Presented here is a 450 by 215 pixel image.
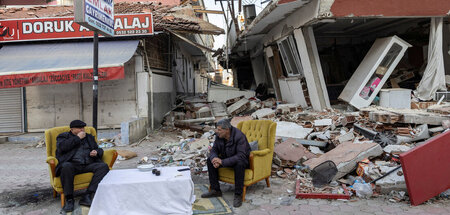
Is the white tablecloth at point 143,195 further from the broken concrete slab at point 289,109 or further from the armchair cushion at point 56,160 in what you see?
the broken concrete slab at point 289,109

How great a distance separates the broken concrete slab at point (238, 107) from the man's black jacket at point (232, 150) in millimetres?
6933

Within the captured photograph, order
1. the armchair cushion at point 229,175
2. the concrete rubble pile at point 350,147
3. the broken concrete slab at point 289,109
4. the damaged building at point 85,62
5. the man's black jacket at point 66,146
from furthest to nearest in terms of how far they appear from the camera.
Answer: the broken concrete slab at point 289,109 < the damaged building at point 85,62 < the concrete rubble pile at point 350,147 < the armchair cushion at point 229,175 < the man's black jacket at point 66,146

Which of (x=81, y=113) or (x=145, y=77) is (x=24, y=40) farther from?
(x=145, y=77)

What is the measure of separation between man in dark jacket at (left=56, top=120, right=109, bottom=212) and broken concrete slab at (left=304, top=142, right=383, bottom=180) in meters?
3.53

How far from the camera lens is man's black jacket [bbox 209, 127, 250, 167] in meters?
4.42

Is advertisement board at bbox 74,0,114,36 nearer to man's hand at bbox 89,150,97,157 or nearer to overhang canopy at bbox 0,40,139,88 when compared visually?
man's hand at bbox 89,150,97,157

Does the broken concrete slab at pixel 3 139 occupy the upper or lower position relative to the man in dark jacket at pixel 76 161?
lower

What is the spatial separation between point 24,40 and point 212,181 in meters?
9.18

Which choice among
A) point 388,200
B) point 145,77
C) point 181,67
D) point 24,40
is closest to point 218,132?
point 388,200

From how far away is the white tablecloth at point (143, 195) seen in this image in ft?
12.3

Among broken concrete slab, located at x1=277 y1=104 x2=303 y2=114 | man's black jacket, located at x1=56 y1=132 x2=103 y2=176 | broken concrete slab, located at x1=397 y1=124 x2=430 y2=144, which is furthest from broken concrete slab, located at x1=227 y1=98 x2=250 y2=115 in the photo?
man's black jacket, located at x1=56 y1=132 x2=103 y2=176

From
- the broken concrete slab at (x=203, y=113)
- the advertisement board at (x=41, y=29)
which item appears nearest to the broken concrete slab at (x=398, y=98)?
the broken concrete slab at (x=203, y=113)

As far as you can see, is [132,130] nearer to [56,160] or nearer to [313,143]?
[56,160]

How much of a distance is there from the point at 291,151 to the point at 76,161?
376cm
